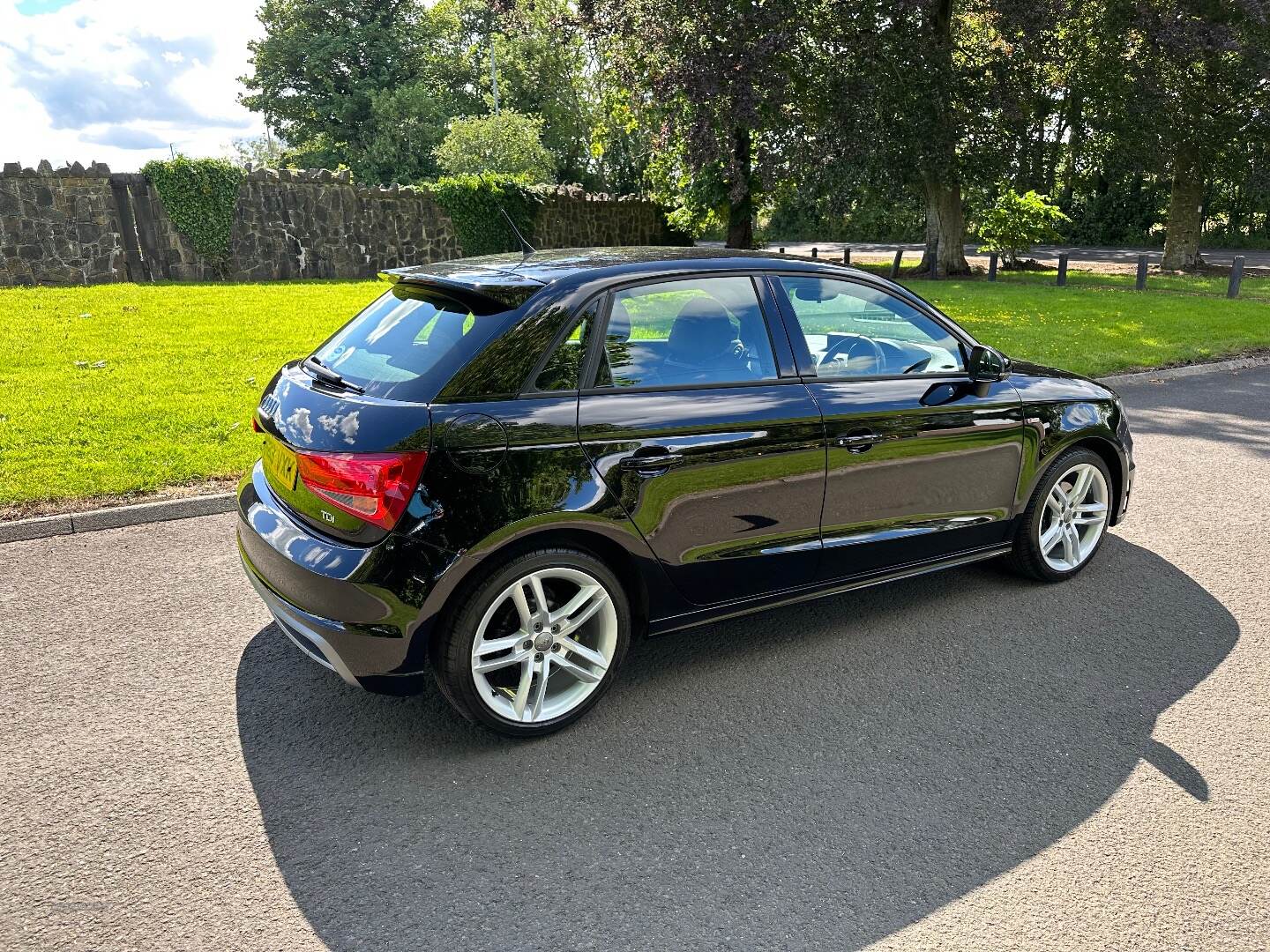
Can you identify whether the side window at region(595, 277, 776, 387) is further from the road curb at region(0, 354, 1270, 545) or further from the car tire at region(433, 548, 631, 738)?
the road curb at region(0, 354, 1270, 545)

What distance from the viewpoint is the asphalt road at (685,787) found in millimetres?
2537

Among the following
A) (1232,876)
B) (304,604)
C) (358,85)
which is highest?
(358,85)

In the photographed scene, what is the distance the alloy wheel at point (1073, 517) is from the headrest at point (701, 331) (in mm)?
2033

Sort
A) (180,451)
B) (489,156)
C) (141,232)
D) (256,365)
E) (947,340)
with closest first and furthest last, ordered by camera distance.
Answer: (947,340) < (180,451) < (256,365) < (141,232) < (489,156)

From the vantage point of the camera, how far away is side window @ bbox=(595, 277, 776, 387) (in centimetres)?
351

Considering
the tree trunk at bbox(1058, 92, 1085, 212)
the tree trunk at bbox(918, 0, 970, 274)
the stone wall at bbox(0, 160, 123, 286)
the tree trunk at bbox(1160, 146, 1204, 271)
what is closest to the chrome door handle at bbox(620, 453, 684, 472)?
the stone wall at bbox(0, 160, 123, 286)

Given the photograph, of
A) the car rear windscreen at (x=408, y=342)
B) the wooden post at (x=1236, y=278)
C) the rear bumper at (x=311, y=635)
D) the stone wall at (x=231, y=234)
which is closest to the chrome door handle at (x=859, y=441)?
the car rear windscreen at (x=408, y=342)

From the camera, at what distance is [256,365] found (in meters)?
9.42

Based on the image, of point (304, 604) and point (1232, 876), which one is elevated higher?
point (304, 604)

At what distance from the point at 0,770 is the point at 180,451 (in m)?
3.71

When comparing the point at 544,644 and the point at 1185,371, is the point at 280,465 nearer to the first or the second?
the point at 544,644

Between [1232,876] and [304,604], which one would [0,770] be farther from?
[1232,876]

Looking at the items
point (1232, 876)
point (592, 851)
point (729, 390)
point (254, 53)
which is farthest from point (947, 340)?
point (254, 53)

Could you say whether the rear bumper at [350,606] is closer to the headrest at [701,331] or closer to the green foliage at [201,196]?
the headrest at [701,331]
